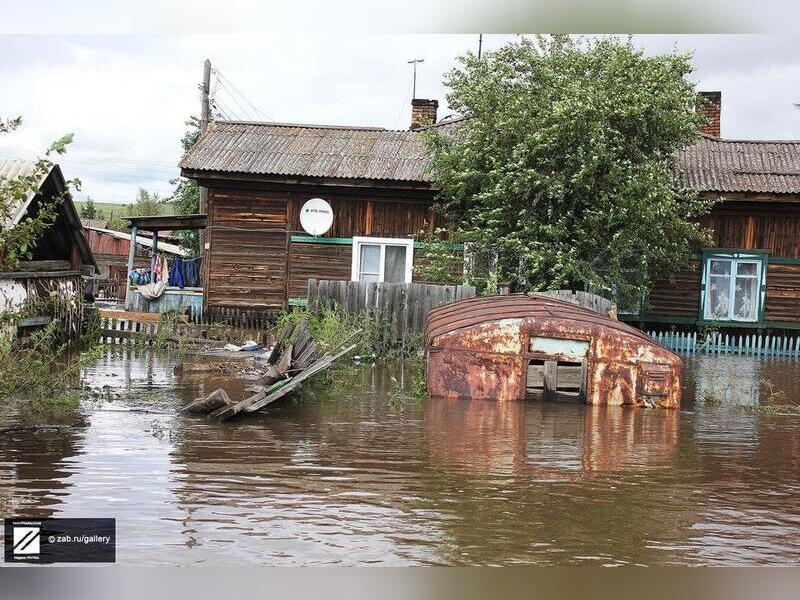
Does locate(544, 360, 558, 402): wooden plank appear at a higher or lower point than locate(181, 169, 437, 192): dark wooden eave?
lower

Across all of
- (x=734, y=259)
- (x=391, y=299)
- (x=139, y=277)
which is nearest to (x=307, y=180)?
(x=139, y=277)

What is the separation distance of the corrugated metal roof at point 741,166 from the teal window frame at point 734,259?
135cm

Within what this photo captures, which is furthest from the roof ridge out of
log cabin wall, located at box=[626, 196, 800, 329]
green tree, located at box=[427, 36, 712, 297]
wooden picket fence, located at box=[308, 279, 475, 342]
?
wooden picket fence, located at box=[308, 279, 475, 342]

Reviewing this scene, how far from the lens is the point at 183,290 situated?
18266 mm

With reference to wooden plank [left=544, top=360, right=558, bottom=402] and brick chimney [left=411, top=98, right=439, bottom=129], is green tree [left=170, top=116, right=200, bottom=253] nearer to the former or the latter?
brick chimney [left=411, top=98, right=439, bottom=129]

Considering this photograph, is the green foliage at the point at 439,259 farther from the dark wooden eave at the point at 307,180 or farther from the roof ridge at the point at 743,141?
the roof ridge at the point at 743,141

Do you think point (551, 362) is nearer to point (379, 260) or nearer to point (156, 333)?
point (156, 333)

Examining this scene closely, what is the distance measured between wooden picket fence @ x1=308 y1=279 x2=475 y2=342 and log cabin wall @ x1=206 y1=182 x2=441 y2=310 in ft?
11.8

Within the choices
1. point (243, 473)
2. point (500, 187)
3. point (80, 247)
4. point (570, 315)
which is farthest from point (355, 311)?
point (243, 473)

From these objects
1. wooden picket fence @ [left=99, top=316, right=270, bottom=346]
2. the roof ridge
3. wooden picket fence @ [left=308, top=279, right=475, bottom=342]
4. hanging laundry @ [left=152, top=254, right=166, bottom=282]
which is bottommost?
wooden picket fence @ [left=99, top=316, right=270, bottom=346]

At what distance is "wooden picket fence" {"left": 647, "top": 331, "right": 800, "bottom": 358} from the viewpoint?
16.9 meters

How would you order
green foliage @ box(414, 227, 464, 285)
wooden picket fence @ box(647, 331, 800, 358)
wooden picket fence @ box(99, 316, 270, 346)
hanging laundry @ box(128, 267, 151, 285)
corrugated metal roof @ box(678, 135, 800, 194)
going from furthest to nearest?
hanging laundry @ box(128, 267, 151, 285)
corrugated metal roof @ box(678, 135, 800, 194)
wooden picket fence @ box(647, 331, 800, 358)
green foliage @ box(414, 227, 464, 285)
wooden picket fence @ box(99, 316, 270, 346)

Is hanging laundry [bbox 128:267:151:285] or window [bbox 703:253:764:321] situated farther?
window [bbox 703:253:764:321]

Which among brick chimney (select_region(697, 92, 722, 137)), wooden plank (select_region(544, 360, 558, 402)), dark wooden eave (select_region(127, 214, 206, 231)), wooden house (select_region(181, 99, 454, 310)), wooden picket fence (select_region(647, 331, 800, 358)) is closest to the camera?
wooden plank (select_region(544, 360, 558, 402))
